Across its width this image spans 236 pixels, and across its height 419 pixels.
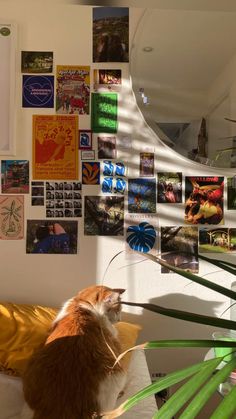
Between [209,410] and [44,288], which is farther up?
[44,288]

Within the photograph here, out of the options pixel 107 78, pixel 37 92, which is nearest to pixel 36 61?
pixel 37 92

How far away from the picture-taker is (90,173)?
1878 mm

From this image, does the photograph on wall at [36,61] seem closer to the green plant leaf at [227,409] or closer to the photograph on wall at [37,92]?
the photograph on wall at [37,92]

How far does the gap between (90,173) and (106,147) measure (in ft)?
0.49

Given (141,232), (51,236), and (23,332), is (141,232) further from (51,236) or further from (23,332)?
(23,332)

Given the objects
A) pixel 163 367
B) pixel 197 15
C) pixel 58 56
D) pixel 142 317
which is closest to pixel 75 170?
pixel 58 56

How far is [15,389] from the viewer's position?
140 cm

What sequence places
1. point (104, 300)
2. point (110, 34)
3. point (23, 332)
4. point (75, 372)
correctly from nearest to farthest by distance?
point (75, 372), point (104, 300), point (23, 332), point (110, 34)

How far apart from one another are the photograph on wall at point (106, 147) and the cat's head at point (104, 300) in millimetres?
686

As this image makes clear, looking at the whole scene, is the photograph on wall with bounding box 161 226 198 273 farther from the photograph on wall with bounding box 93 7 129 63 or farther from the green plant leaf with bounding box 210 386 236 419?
the green plant leaf with bounding box 210 386 236 419

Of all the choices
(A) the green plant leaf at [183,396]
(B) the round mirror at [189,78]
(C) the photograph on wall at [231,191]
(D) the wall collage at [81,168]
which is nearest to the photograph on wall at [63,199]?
(D) the wall collage at [81,168]

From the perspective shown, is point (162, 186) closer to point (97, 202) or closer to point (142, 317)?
point (97, 202)

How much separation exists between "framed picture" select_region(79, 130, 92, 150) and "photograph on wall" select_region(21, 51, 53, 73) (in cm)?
34

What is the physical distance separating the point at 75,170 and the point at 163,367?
107 centimetres
